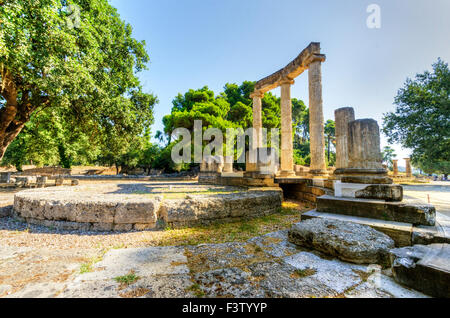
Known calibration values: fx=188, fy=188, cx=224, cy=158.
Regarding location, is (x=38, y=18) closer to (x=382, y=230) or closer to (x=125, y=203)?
(x=125, y=203)

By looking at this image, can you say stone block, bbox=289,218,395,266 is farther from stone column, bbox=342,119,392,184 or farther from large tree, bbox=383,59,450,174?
large tree, bbox=383,59,450,174

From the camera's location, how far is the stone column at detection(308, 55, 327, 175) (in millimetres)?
8555

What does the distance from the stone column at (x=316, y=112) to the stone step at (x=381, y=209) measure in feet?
16.7

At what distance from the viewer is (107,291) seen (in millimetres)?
1641

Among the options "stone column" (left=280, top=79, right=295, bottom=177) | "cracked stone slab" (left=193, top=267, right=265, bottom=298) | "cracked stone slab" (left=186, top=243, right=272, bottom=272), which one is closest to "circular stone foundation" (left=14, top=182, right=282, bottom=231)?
"cracked stone slab" (left=186, top=243, right=272, bottom=272)

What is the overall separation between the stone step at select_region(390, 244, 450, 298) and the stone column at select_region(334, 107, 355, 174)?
430 cm

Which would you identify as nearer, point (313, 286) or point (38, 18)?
point (313, 286)

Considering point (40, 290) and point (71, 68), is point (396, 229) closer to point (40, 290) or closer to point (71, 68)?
point (40, 290)

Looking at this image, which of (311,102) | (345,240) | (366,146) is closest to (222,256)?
(345,240)

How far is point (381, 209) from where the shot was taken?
312 centimetres

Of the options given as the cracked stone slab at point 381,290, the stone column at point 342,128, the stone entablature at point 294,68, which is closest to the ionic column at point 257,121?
the stone entablature at point 294,68

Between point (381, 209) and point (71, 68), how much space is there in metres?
8.77
